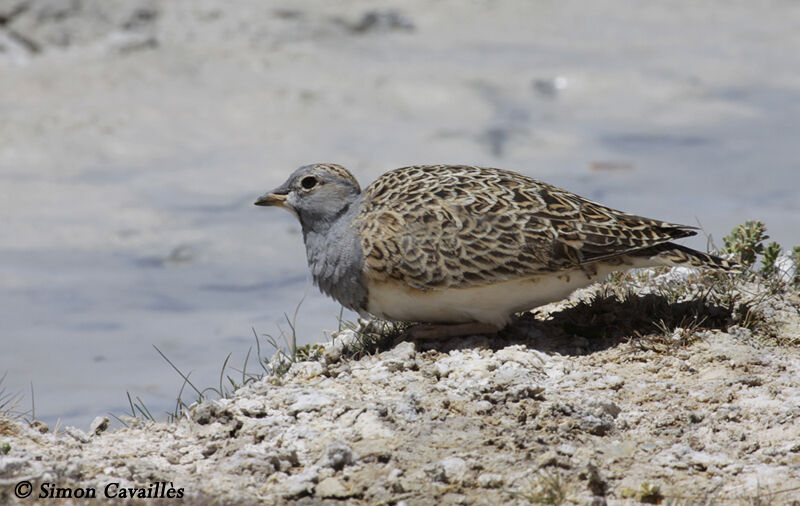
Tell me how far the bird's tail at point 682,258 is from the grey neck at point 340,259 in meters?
1.76

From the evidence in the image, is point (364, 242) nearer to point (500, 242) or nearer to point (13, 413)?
point (500, 242)

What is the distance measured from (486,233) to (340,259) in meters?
0.95

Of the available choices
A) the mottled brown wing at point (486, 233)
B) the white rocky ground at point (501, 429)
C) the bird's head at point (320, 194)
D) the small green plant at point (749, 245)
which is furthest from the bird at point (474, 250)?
the small green plant at point (749, 245)

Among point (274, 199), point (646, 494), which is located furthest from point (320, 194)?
point (646, 494)

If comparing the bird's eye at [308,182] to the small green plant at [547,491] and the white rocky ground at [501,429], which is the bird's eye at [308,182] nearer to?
the white rocky ground at [501,429]

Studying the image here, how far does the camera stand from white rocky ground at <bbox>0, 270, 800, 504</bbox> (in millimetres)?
5098

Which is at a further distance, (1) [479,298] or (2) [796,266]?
(2) [796,266]

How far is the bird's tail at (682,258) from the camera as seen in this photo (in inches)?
254

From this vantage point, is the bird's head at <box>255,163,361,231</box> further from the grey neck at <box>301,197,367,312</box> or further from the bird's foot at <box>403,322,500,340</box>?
the bird's foot at <box>403,322,500,340</box>

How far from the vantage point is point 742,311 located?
6.67 m

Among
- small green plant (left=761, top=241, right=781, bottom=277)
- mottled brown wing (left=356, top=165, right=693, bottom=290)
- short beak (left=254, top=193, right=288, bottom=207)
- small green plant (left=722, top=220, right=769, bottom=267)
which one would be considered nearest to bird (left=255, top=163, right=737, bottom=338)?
mottled brown wing (left=356, top=165, right=693, bottom=290)

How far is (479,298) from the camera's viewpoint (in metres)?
6.38

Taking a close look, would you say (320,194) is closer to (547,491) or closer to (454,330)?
(454,330)

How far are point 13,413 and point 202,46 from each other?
1113cm
